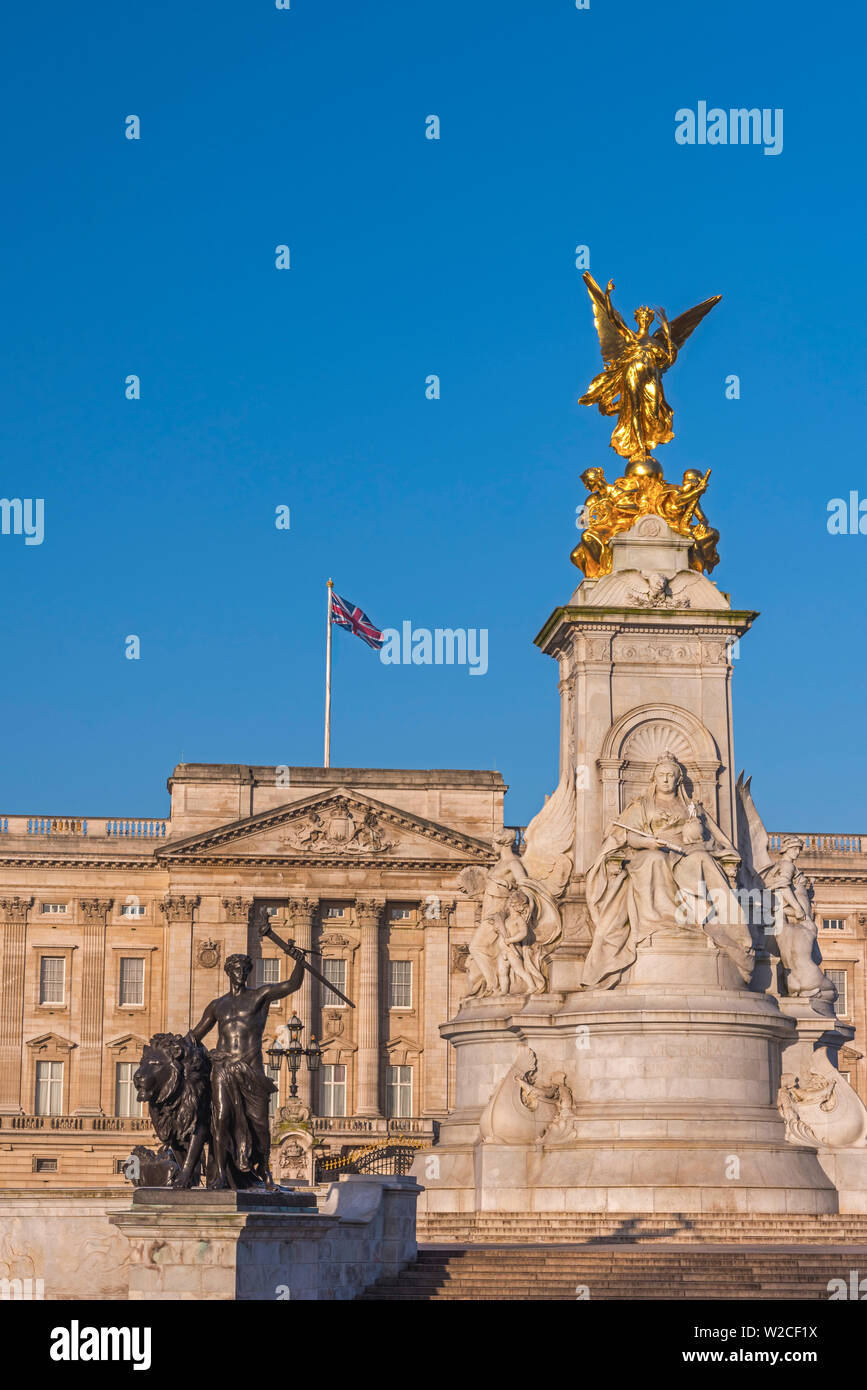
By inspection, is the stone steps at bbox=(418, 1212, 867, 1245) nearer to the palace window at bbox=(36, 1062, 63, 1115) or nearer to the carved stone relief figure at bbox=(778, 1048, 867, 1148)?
the carved stone relief figure at bbox=(778, 1048, 867, 1148)

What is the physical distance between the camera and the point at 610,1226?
28.3m

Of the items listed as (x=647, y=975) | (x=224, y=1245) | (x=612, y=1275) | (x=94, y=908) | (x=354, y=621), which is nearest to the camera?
(x=224, y=1245)

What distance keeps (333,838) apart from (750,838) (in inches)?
2020

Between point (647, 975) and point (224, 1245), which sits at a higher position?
point (647, 975)

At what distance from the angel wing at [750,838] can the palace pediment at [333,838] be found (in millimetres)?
48227

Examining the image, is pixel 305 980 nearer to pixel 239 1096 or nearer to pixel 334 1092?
pixel 334 1092

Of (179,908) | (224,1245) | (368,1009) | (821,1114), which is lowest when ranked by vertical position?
(224,1245)

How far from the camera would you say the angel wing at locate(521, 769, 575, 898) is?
3422 cm

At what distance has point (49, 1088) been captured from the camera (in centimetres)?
8319

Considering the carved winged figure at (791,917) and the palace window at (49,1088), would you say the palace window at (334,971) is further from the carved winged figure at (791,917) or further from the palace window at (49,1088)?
the carved winged figure at (791,917)

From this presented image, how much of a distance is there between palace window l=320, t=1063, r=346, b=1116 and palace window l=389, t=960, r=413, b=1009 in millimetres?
3383

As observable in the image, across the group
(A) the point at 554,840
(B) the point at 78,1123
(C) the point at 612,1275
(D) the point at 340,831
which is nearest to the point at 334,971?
(D) the point at 340,831

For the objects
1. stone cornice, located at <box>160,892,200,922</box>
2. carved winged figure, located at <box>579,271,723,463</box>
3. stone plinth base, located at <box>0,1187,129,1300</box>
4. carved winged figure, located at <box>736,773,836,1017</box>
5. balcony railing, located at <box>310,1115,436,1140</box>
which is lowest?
balcony railing, located at <box>310,1115,436,1140</box>

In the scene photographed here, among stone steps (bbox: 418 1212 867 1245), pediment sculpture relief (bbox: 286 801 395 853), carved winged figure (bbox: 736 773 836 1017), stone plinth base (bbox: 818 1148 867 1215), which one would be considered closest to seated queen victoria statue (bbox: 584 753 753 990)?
carved winged figure (bbox: 736 773 836 1017)
